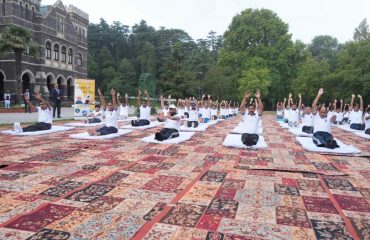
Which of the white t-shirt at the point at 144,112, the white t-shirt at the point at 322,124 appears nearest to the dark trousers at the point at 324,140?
the white t-shirt at the point at 322,124

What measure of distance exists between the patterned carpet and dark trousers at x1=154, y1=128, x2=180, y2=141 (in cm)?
198

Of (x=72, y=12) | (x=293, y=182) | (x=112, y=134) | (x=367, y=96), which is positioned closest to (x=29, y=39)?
(x=72, y=12)

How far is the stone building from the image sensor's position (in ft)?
107

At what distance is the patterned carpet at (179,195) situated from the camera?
3.59 metres

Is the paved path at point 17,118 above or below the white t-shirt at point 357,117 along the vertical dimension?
below

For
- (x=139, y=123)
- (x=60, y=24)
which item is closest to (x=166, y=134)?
(x=139, y=123)

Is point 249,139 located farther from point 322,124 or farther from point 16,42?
point 16,42

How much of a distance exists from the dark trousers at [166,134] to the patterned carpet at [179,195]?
1.98m

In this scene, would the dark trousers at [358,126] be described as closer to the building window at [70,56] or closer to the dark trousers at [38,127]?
the dark trousers at [38,127]

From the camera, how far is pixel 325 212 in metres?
4.25

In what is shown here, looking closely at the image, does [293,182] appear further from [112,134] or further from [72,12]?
[72,12]

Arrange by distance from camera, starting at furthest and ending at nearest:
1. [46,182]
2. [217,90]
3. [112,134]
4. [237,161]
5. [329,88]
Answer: [217,90] → [329,88] → [112,134] → [237,161] → [46,182]

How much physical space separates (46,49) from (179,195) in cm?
3558

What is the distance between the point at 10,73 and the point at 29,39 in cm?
521
